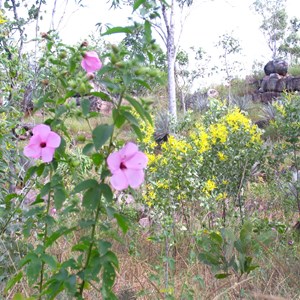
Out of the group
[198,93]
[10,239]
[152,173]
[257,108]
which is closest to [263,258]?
[152,173]

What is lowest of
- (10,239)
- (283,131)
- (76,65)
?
(10,239)

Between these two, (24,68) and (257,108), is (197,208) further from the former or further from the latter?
(257,108)

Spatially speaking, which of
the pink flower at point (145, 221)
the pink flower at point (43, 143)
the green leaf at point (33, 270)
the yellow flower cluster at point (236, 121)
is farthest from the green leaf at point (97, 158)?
the pink flower at point (145, 221)

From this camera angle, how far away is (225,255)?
149 centimetres

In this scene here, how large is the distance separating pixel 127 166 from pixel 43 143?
0.24 m

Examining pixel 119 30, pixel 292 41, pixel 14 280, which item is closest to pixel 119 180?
Answer: pixel 119 30

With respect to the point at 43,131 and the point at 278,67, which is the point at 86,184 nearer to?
the point at 43,131

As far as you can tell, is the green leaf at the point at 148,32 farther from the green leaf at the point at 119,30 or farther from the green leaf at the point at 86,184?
the green leaf at the point at 86,184

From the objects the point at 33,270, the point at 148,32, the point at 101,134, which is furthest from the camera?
the point at 33,270

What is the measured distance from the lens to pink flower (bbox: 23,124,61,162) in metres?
1.18

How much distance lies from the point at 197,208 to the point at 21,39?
6.15 ft

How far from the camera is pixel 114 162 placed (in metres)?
1.07

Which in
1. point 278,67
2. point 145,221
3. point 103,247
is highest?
point 278,67

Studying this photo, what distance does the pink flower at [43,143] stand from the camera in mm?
1177
